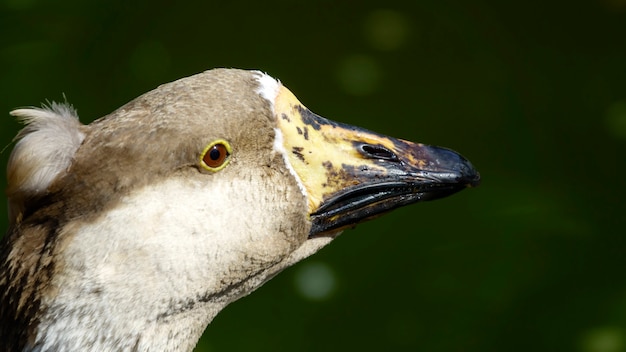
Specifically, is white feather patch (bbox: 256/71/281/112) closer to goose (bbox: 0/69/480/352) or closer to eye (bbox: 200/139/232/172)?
goose (bbox: 0/69/480/352)

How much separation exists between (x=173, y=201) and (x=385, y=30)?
12.9 feet

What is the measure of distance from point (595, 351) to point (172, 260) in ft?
11.6

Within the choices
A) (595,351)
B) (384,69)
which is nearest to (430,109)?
(384,69)

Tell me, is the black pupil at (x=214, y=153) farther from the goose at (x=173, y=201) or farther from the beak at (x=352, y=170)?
the beak at (x=352, y=170)

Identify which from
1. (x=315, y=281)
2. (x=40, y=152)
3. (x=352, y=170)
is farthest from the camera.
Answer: (x=315, y=281)

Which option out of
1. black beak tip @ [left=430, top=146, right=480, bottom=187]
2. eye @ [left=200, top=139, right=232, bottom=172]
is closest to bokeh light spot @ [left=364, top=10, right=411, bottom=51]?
black beak tip @ [left=430, top=146, right=480, bottom=187]

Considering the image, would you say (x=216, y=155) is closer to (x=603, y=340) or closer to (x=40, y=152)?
(x=40, y=152)

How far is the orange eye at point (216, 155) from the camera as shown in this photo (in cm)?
255

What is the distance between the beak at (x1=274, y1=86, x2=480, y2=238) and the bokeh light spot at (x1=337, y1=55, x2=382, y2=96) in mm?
3352

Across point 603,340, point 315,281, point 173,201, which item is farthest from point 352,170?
point 603,340

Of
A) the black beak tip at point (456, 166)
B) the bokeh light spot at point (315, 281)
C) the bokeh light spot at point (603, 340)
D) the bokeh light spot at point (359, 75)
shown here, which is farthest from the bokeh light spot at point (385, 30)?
the black beak tip at point (456, 166)

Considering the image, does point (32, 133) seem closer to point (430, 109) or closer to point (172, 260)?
point (172, 260)

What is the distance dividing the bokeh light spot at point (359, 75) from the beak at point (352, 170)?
3.35 m

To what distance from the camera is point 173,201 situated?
8.30 feet
